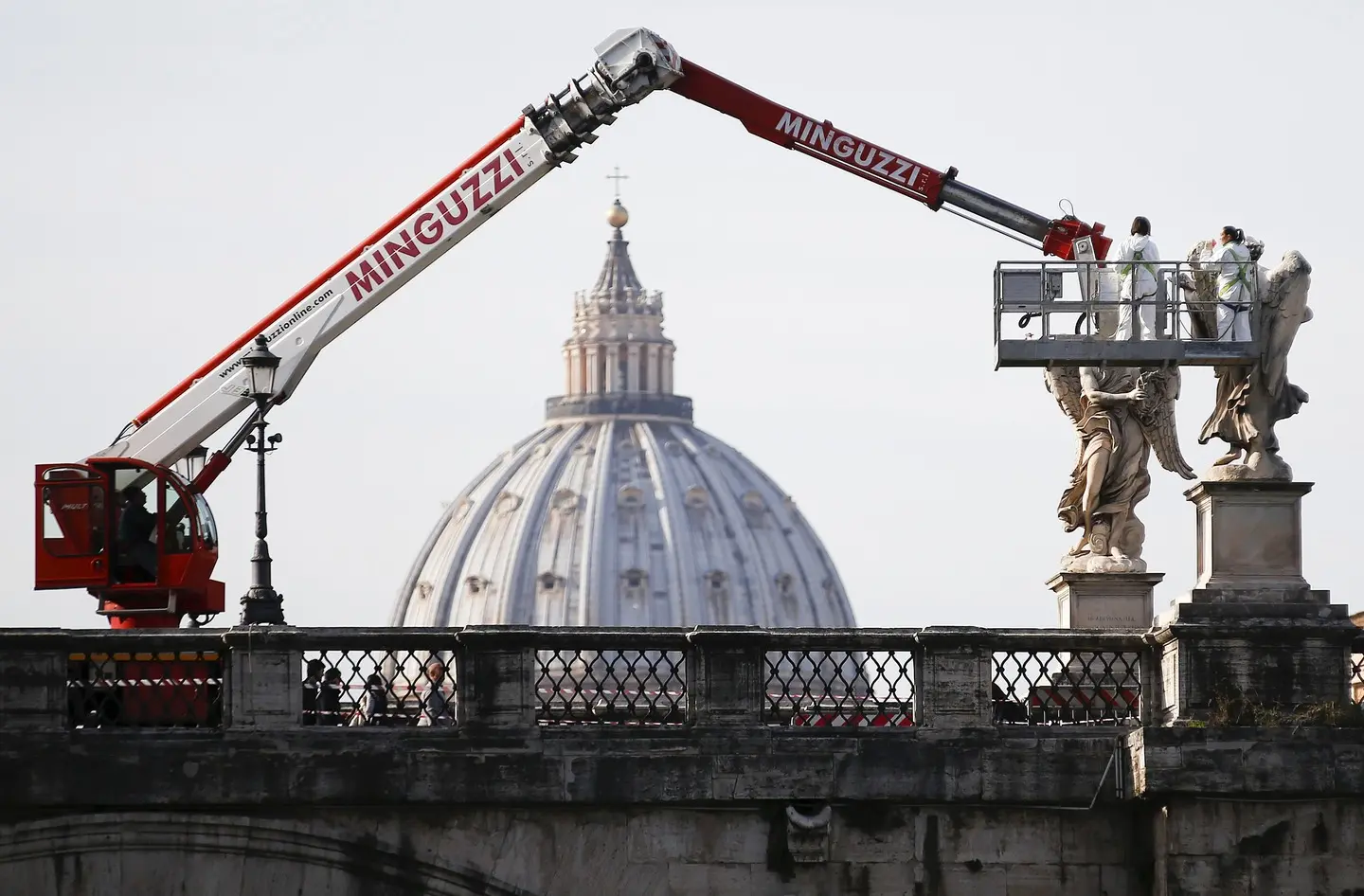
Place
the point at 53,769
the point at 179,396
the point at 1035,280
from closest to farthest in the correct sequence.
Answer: the point at 53,769
the point at 1035,280
the point at 179,396

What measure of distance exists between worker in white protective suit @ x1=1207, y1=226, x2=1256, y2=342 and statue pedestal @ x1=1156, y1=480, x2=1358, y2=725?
1465mm

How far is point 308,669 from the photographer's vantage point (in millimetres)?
31234

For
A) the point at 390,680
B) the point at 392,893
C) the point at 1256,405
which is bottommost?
the point at 392,893

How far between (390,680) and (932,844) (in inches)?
201

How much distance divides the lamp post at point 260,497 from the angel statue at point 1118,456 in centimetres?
790

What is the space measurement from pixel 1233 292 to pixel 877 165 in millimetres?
7733

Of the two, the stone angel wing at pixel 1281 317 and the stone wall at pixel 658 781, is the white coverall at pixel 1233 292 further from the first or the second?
the stone wall at pixel 658 781

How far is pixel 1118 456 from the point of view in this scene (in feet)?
113

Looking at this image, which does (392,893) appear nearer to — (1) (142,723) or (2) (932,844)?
(1) (142,723)

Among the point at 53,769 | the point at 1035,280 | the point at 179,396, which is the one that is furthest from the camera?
the point at 179,396

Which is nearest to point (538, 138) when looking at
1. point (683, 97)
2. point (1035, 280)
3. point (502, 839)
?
point (683, 97)

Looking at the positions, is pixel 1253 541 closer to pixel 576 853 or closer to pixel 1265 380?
pixel 1265 380

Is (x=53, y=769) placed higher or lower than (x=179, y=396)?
lower

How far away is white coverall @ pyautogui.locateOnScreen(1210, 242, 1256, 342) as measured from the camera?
31.2 m
